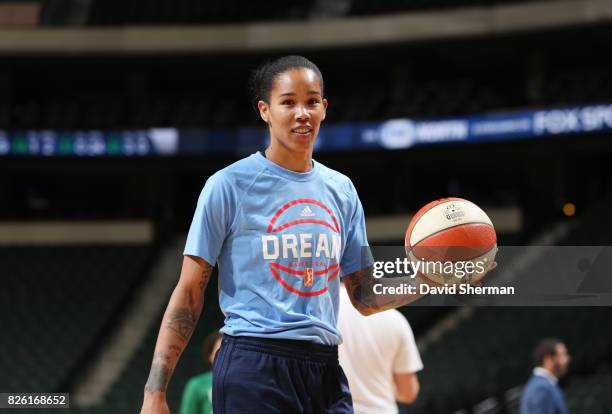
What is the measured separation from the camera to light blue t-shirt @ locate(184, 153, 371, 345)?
3080 mm

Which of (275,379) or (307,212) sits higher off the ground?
(307,212)

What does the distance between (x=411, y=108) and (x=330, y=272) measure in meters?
18.1

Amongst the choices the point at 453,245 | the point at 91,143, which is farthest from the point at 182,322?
the point at 91,143

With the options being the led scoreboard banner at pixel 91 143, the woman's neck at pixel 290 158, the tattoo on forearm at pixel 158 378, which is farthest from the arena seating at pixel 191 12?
the tattoo on forearm at pixel 158 378

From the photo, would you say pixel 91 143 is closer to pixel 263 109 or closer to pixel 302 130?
pixel 263 109

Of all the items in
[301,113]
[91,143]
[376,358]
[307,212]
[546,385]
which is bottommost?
[546,385]

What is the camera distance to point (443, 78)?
77.5ft

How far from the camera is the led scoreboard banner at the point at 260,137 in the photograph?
1958 cm

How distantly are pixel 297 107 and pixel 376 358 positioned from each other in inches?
85.8

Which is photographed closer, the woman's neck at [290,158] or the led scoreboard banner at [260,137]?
the woman's neck at [290,158]

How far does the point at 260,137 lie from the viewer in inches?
848

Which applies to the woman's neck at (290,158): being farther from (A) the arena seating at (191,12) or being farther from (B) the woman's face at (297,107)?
(A) the arena seating at (191,12)

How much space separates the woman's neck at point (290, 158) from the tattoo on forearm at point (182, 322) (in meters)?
0.55

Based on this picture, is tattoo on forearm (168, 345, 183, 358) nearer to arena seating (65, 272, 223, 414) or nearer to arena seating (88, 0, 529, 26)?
arena seating (65, 272, 223, 414)
